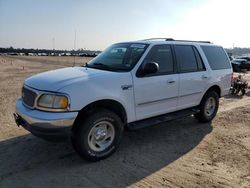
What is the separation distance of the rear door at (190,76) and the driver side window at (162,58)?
250 mm

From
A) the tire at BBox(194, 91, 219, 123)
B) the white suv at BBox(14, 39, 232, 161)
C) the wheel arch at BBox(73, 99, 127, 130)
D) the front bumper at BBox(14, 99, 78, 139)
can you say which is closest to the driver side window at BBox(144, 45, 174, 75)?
the white suv at BBox(14, 39, 232, 161)

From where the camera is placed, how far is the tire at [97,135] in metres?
4.42

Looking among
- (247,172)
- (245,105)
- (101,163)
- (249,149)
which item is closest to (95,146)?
(101,163)

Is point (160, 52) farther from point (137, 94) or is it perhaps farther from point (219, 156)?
point (219, 156)

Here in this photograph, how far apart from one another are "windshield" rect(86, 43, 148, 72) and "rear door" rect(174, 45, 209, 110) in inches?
40.6

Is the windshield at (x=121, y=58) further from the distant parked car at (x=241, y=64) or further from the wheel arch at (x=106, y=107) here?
the distant parked car at (x=241, y=64)

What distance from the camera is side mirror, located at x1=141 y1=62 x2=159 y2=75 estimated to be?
16.7 ft

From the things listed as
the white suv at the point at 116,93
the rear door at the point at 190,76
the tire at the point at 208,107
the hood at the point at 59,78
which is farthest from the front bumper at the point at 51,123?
the tire at the point at 208,107

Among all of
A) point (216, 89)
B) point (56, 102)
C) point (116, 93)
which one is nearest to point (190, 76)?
point (216, 89)

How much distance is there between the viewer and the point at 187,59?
6.32 meters

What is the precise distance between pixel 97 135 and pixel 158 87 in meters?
1.58

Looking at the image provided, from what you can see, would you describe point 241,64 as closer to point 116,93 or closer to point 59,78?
point 116,93

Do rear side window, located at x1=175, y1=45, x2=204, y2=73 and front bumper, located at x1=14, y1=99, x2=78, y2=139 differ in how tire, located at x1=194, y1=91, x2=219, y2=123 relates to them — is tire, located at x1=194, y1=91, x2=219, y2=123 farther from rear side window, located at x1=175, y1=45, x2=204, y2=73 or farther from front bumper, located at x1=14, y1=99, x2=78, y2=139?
front bumper, located at x1=14, y1=99, x2=78, y2=139

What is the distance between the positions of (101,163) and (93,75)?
1.49 metres
